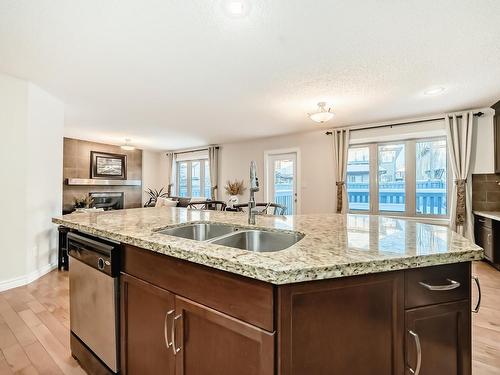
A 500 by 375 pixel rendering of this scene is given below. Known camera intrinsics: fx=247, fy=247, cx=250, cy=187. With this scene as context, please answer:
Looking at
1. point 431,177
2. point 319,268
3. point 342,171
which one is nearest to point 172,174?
point 342,171

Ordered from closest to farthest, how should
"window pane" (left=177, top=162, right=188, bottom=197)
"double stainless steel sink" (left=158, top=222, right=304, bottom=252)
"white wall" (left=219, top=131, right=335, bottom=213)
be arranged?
"double stainless steel sink" (left=158, top=222, right=304, bottom=252) → "white wall" (left=219, top=131, right=335, bottom=213) → "window pane" (left=177, top=162, right=188, bottom=197)

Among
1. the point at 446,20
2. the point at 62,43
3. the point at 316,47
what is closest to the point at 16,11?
the point at 62,43

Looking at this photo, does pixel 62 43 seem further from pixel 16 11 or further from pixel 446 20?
pixel 446 20

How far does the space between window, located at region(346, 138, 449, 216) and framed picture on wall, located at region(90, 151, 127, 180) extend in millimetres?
6411

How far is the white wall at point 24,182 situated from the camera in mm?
2793

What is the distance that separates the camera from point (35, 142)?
3.07 meters

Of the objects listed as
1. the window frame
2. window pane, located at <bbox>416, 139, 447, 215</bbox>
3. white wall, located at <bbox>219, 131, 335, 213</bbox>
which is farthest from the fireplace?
window pane, located at <bbox>416, 139, 447, 215</bbox>

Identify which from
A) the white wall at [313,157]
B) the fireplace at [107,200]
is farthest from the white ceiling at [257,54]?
the fireplace at [107,200]

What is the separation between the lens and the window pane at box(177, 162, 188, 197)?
8128 millimetres

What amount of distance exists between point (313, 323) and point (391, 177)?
15.6 feet

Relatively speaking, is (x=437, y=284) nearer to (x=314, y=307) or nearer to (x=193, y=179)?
(x=314, y=307)

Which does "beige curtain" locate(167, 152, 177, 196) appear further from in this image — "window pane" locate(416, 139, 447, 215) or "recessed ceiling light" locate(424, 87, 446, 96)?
"recessed ceiling light" locate(424, 87, 446, 96)

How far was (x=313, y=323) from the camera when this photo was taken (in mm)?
749

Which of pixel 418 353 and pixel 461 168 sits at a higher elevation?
pixel 461 168
